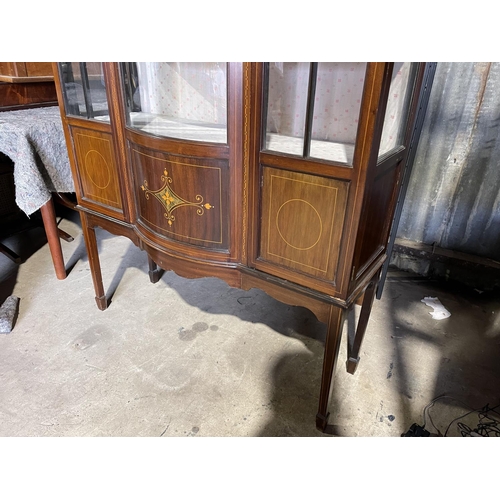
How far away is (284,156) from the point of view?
1.06 meters

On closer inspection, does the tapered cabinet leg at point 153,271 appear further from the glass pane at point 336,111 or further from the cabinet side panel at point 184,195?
the glass pane at point 336,111

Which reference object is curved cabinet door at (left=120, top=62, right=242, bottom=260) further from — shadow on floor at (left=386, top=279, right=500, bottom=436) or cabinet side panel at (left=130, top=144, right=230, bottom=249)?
shadow on floor at (left=386, top=279, right=500, bottom=436)

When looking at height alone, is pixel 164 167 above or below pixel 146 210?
above

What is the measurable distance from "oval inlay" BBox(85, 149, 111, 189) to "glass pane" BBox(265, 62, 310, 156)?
31.2 inches

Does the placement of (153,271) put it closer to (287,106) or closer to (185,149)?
(185,149)

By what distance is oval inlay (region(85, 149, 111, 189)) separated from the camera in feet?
5.17

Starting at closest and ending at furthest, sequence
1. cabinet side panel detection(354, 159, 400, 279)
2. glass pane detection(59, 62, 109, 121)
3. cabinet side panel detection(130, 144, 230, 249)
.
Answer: cabinet side panel detection(354, 159, 400, 279) < cabinet side panel detection(130, 144, 230, 249) < glass pane detection(59, 62, 109, 121)

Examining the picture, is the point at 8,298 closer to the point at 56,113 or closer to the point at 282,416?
the point at 56,113

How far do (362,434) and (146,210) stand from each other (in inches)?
44.2

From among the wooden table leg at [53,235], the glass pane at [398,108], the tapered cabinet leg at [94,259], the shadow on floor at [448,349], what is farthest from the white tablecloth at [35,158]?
Answer: the shadow on floor at [448,349]

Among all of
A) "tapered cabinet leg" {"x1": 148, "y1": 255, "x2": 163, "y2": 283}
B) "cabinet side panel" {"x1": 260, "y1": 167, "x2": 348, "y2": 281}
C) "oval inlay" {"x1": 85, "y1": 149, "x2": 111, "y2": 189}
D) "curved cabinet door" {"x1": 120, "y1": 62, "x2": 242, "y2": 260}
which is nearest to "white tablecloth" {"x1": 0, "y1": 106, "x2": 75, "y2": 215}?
"oval inlay" {"x1": 85, "y1": 149, "x2": 111, "y2": 189}

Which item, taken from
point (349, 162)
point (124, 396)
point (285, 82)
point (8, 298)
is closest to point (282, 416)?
point (124, 396)

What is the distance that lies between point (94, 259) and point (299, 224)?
1187mm

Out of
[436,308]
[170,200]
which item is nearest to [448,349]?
[436,308]
